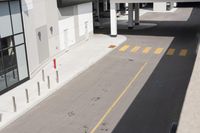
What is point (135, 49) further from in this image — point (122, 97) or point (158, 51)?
point (122, 97)

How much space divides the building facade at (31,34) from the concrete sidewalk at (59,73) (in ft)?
2.29

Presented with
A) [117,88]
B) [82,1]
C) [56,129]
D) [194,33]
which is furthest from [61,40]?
[194,33]

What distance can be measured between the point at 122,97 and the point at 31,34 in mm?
9536

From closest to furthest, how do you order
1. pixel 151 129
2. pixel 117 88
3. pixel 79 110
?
pixel 151 129, pixel 79 110, pixel 117 88

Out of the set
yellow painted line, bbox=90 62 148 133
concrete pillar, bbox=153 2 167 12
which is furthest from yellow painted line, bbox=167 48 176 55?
concrete pillar, bbox=153 2 167 12

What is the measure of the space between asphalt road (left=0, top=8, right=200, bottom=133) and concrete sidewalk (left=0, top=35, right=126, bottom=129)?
522 mm

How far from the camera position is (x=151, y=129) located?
604 inches

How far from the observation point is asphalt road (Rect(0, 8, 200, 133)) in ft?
52.9

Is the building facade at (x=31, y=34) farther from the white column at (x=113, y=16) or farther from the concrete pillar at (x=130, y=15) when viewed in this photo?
the concrete pillar at (x=130, y=15)

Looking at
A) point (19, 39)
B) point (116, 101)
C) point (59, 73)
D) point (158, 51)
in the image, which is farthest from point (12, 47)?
point (158, 51)

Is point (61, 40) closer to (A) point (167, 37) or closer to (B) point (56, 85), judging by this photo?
(B) point (56, 85)

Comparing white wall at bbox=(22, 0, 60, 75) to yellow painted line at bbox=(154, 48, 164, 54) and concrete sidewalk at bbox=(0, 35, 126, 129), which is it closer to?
concrete sidewalk at bbox=(0, 35, 126, 129)

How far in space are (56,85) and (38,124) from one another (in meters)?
5.76

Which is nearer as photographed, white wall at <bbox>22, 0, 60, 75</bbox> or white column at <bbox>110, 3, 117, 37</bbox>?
white wall at <bbox>22, 0, 60, 75</bbox>
